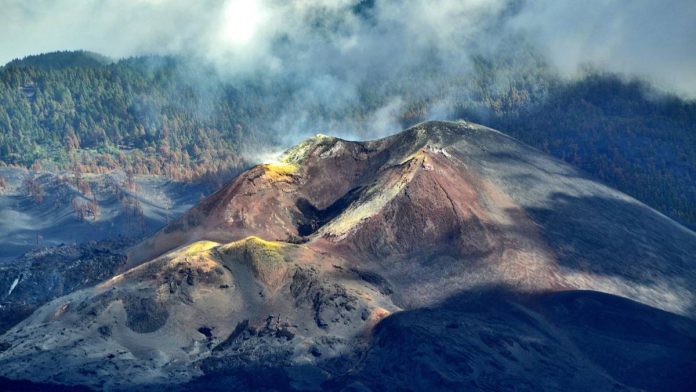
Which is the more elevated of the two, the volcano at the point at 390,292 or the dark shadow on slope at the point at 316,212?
the dark shadow on slope at the point at 316,212

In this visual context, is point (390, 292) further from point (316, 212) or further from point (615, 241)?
point (615, 241)

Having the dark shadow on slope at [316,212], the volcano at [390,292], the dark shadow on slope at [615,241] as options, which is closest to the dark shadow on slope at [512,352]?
the volcano at [390,292]

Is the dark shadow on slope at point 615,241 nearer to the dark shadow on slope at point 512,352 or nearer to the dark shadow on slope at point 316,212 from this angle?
the dark shadow on slope at point 512,352

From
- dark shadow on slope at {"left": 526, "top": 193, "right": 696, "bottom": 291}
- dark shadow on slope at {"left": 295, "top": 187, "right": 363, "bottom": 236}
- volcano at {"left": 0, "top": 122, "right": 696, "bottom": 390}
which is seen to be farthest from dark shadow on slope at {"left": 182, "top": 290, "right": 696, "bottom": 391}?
dark shadow on slope at {"left": 295, "top": 187, "right": 363, "bottom": 236}

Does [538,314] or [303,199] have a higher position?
[303,199]

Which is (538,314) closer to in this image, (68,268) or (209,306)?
(209,306)

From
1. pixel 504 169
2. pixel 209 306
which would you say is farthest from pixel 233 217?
pixel 504 169

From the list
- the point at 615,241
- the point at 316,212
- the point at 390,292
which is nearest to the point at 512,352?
the point at 390,292

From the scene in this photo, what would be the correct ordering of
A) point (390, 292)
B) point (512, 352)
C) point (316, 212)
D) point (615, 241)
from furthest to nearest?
point (316, 212), point (615, 241), point (390, 292), point (512, 352)

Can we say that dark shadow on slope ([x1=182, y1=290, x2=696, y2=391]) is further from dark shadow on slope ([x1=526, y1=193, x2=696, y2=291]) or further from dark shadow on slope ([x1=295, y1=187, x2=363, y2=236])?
dark shadow on slope ([x1=295, y1=187, x2=363, y2=236])
